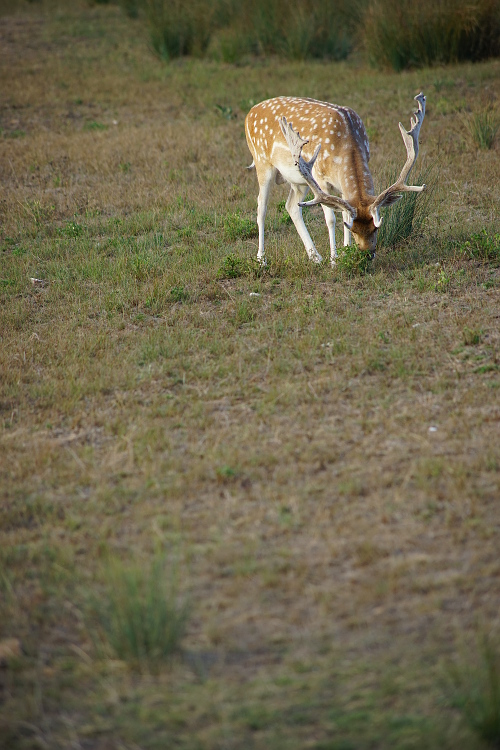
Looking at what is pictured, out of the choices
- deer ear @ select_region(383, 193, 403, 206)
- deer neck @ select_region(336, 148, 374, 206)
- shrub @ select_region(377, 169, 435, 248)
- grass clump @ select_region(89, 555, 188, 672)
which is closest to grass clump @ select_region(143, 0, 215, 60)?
shrub @ select_region(377, 169, 435, 248)

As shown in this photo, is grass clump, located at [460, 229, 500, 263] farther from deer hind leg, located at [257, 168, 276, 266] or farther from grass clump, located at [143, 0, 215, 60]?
grass clump, located at [143, 0, 215, 60]

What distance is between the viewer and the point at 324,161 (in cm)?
781

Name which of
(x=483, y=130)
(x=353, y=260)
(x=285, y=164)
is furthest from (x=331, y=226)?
(x=483, y=130)

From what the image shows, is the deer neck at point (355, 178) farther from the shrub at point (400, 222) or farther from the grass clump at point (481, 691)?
the grass clump at point (481, 691)

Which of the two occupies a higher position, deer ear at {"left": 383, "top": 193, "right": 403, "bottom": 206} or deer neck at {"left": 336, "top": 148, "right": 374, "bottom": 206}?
deer neck at {"left": 336, "top": 148, "right": 374, "bottom": 206}

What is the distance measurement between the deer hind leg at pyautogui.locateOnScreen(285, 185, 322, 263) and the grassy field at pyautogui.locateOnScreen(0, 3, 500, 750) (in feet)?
0.49

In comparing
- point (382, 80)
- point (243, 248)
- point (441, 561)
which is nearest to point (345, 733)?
point (441, 561)

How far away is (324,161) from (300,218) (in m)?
0.68

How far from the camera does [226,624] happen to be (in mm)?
3752

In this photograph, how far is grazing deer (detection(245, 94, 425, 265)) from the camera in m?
7.36

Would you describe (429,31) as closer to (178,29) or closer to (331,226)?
(178,29)

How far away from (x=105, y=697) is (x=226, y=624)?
63 cm

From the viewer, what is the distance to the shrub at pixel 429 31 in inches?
573

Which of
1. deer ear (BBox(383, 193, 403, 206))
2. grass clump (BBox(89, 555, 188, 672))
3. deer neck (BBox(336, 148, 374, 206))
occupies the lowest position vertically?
grass clump (BBox(89, 555, 188, 672))
